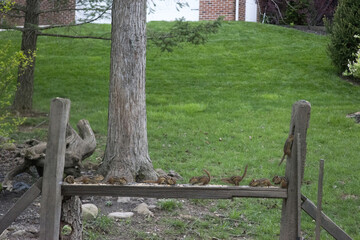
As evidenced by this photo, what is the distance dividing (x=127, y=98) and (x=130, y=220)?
6.04ft

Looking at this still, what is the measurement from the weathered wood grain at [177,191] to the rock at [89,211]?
8.31 feet

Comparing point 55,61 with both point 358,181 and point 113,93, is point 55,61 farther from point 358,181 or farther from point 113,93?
point 358,181

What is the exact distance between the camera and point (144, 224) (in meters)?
6.06

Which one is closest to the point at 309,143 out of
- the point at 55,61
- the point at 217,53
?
the point at 217,53

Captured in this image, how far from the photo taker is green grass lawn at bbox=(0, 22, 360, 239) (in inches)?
→ 294

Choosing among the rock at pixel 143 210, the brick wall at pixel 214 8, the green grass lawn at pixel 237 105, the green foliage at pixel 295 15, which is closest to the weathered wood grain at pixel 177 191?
the green grass lawn at pixel 237 105

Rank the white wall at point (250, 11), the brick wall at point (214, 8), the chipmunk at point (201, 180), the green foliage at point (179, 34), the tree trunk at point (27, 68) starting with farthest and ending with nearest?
the white wall at point (250, 11)
the brick wall at point (214, 8)
the tree trunk at point (27, 68)
the green foliage at point (179, 34)
the chipmunk at point (201, 180)

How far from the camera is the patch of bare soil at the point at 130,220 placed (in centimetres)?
568

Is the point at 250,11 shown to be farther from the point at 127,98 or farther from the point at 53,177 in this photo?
the point at 53,177

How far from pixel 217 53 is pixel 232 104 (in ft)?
18.2

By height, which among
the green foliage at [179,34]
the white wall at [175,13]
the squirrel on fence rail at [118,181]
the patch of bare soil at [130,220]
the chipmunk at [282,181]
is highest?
the white wall at [175,13]

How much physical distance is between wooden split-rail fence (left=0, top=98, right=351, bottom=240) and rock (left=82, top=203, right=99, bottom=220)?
253cm

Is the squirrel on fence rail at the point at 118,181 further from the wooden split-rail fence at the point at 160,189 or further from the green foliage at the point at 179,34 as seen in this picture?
the green foliage at the point at 179,34

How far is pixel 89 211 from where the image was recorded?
600cm
